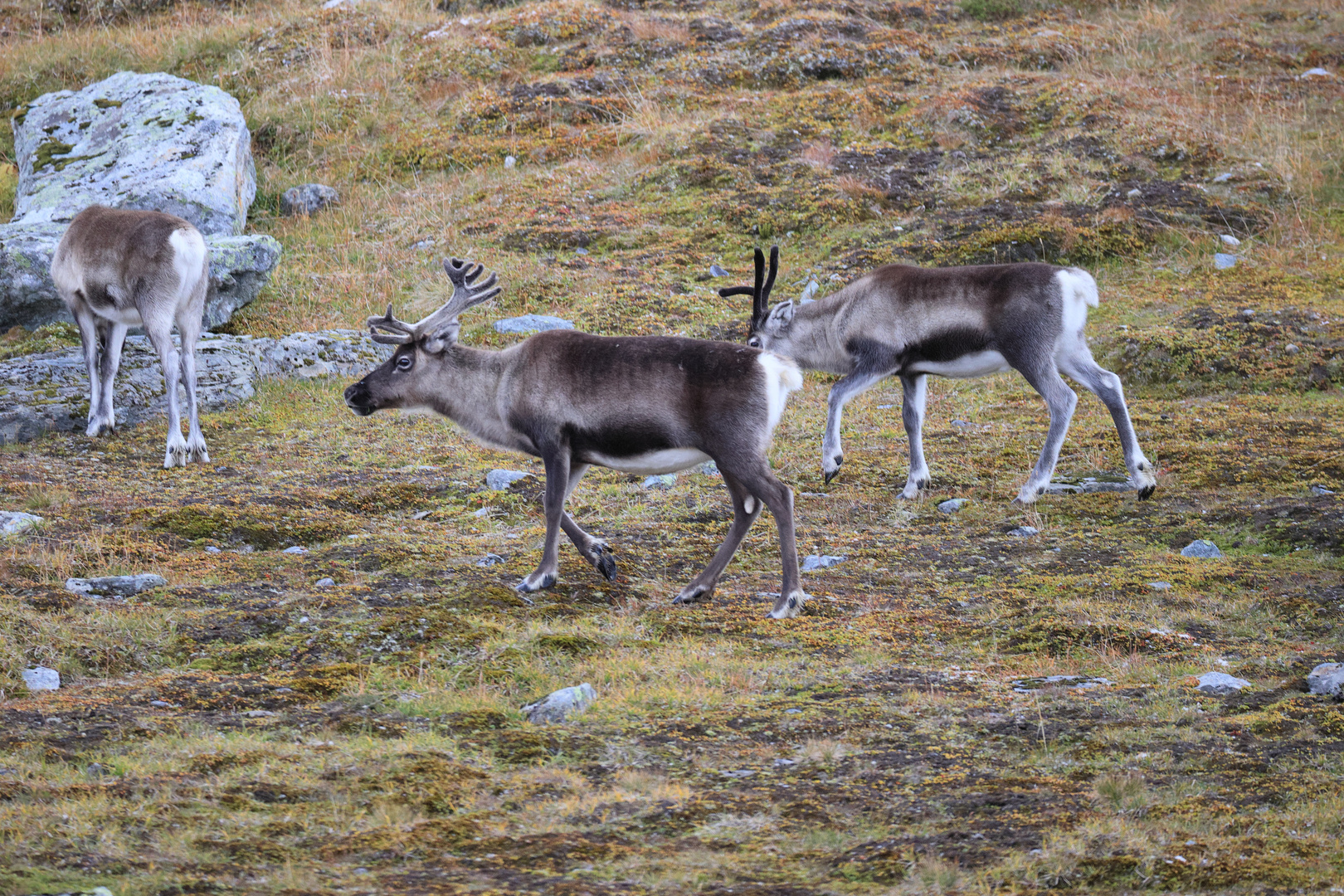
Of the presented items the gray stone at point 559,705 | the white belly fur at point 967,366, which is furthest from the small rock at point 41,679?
the white belly fur at point 967,366

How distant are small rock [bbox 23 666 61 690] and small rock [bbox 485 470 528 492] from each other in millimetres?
5071

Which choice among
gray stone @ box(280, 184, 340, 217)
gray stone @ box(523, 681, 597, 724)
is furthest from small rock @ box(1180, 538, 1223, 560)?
gray stone @ box(280, 184, 340, 217)

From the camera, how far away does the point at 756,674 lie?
7.55 metres

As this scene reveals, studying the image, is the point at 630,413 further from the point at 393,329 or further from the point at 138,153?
the point at 138,153

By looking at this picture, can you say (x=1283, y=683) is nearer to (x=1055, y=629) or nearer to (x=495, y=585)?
(x=1055, y=629)

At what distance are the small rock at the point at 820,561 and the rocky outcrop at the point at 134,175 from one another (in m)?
9.57

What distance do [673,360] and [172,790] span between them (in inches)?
181

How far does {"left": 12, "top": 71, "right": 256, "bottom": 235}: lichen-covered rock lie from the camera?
1789cm

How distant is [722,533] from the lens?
10.7 m

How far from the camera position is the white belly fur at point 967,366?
40.0ft

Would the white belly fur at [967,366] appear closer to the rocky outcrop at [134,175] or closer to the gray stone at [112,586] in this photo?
the gray stone at [112,586]

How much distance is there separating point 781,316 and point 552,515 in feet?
17.4

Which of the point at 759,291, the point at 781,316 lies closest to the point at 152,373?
the point at 759,291

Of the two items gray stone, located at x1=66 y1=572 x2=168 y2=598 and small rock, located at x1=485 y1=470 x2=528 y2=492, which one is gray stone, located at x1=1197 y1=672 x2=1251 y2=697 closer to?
small rock, located at x1=485 y1=470 x2=528 y2=492
